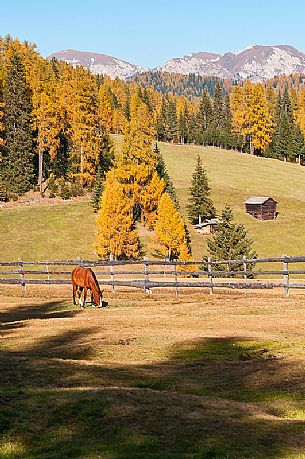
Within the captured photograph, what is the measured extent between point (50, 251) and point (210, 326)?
47988 mm

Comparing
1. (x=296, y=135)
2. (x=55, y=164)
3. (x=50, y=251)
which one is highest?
(x=296, y=135)

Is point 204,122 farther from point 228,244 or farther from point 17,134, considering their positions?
point 228,244

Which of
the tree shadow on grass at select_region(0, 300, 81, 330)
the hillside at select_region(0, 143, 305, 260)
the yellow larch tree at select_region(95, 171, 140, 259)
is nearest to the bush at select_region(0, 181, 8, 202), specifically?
the hillside at select_region(0, 143, 305, 260)

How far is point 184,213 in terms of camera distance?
8044cm

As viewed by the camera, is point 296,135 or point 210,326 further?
point 296,135

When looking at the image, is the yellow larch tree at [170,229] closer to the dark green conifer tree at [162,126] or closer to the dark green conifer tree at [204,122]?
the dark green conifer tree at [204,122]

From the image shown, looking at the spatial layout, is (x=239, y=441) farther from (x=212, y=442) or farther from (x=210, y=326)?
(x=210, y=326)

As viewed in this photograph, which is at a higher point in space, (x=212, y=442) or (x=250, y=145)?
(x=250, y=145)

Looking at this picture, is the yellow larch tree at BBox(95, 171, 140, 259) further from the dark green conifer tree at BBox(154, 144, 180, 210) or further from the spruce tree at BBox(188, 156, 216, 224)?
the spruce tree at BBox(188, 156, 216, 224)

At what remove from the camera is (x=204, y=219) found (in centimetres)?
7781

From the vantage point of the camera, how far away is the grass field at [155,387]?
7.81m

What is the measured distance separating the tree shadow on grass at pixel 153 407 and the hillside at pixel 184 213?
171ft

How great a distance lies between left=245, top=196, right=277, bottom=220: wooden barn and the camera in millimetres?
80812

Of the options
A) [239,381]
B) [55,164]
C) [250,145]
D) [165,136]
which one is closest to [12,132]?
[55,164]
